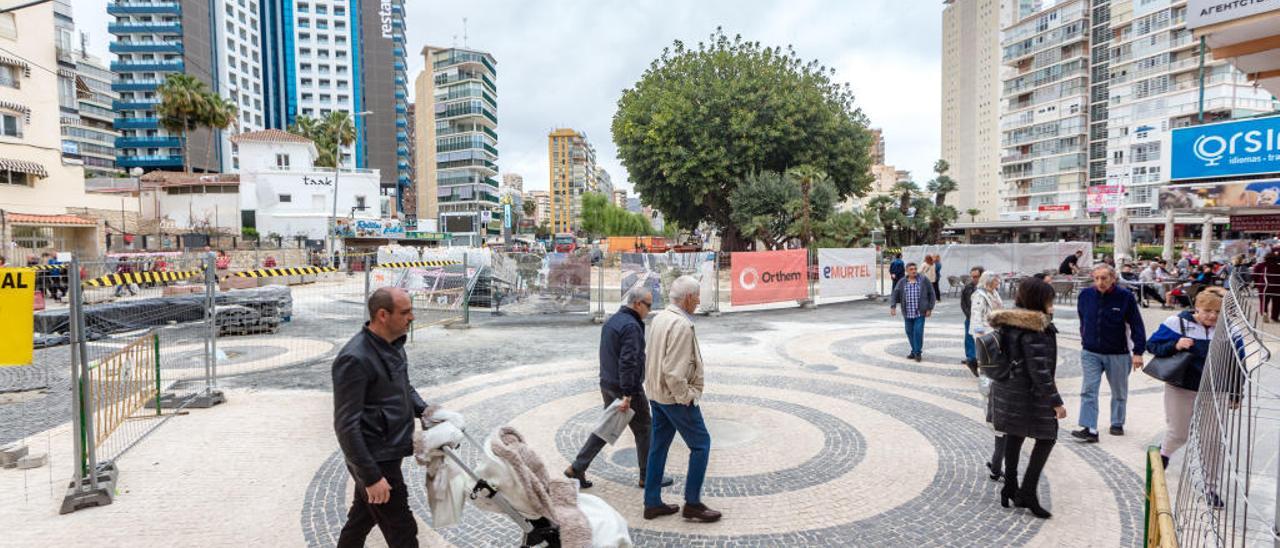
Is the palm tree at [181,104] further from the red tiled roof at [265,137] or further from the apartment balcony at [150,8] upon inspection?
the apartment balcony at [150,8]

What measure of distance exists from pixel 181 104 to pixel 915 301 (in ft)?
193

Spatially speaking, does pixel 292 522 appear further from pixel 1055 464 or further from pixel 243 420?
pixel 1055 464

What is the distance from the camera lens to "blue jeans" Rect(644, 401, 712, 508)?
4418 millimetres

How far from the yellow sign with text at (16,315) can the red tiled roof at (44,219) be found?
32.9 metres

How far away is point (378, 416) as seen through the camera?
10.5ft

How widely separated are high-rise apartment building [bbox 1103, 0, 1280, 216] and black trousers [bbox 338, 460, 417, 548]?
6911cm

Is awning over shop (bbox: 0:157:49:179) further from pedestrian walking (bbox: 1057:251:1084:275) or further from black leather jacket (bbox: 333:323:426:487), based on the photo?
pedestrian walking (bbox: 1057:251:1084:275)

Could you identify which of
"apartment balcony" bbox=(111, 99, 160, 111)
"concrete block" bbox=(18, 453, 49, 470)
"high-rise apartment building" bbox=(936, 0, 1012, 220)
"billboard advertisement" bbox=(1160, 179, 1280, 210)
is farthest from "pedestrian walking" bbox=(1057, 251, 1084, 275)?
"apartment balcony" bbox=(111, 99, 160, 111)

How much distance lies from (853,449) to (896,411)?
65.0 inches

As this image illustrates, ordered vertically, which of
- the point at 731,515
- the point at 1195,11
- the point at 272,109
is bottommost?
the point at 731,515

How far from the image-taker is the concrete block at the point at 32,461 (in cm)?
581

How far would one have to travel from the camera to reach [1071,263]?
811 inches

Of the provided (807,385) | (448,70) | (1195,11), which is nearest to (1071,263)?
(1195,11)

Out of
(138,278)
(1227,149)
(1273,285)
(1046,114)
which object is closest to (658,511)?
(138,278)
